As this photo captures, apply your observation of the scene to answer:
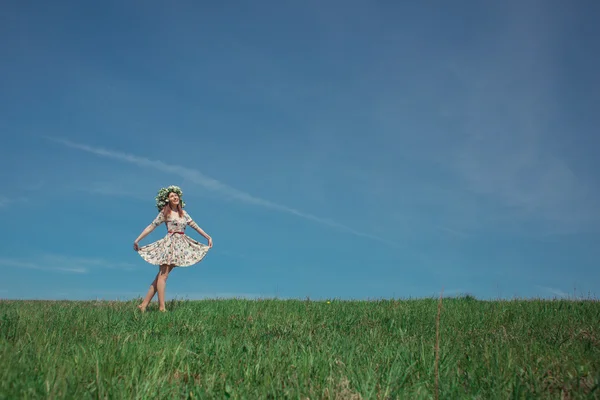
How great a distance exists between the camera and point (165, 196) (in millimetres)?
12891

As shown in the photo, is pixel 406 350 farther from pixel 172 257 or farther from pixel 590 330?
pixel 172 257

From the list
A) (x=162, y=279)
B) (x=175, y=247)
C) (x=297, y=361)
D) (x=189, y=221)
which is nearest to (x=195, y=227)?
(x=189, y=221)

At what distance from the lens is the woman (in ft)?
39.8

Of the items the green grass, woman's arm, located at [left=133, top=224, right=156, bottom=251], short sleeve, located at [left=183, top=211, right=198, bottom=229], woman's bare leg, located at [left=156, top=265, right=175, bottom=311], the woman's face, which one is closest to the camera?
the green grass

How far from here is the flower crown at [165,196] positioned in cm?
1275

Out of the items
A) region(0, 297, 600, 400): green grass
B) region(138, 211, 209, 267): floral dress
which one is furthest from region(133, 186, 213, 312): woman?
region(0, 297, 600, 400): green grass

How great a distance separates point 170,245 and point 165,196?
142 centimetres

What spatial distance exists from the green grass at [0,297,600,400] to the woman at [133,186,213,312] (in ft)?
9.95

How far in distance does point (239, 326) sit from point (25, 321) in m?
3.55

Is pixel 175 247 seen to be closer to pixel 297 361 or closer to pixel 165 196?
pixel 165 196

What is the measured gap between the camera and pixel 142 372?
15.1 feet

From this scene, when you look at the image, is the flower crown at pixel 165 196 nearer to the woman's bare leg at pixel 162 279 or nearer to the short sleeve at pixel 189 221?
the short sleeve at pixel 189 221

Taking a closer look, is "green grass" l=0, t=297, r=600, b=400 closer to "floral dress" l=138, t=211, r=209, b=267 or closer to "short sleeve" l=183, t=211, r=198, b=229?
"floral dress" l=138, t=211, r=209, b=267

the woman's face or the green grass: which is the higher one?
the woman's face
